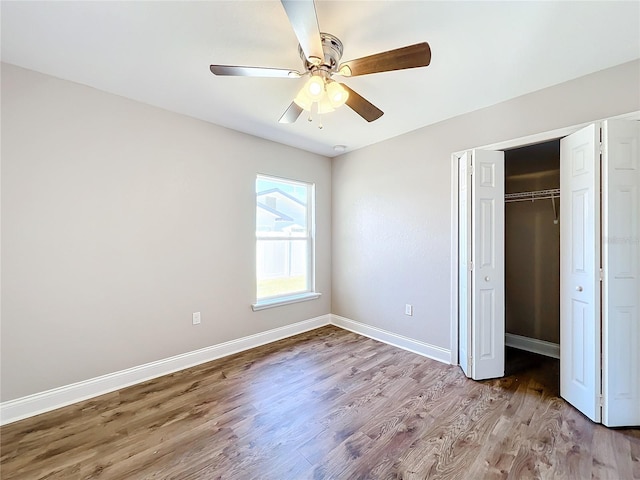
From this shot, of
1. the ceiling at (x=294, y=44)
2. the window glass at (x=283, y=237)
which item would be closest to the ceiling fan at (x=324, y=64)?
the ceiling at (x=294, y=44)

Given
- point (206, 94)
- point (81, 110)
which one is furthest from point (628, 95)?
point (81, 110)

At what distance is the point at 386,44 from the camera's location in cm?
173

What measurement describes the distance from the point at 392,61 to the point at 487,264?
1981 millimetres

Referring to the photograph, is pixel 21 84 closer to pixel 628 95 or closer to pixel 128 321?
pixel 128 321

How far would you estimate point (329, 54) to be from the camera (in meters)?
1.64

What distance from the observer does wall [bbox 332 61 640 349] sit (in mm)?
2127

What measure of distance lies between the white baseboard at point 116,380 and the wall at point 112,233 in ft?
0.22

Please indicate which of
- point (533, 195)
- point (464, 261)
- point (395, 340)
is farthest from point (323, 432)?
point (533, 195)

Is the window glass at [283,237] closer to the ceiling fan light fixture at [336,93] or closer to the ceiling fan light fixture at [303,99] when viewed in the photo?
the ceiling fan light fixture at [303,99]

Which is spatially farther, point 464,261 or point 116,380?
point 464,261

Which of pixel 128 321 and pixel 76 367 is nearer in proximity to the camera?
pixel 76 367

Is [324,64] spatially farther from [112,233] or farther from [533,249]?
[533,249]

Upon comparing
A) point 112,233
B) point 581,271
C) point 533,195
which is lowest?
point 581,271

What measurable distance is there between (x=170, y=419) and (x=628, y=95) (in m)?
4.11
